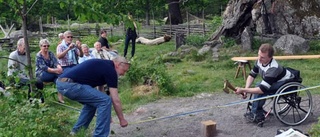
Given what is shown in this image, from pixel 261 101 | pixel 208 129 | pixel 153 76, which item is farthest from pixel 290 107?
pixel 153 76

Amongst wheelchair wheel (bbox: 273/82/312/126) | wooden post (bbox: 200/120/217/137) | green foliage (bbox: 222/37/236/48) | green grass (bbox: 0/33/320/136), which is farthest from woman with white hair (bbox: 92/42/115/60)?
green foliage (bbox: 222/37/236/48)

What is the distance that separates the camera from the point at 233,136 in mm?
6633

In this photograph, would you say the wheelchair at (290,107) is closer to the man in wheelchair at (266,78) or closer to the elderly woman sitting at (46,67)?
the man in wheelchair at (266,78)

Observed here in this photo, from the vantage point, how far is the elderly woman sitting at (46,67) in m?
8.60

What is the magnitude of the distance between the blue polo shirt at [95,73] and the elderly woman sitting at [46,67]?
281 cm

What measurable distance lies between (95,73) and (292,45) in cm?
916

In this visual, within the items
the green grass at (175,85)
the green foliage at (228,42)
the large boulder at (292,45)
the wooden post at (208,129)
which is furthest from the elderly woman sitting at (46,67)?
the green foliage at (228,42)

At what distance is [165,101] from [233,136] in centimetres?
286

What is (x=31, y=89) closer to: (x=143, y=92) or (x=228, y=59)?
(x=143, y=92)

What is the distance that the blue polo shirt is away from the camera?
5664 millimetres

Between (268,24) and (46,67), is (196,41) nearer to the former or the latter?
(268,24)

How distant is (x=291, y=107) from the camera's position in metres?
6.99

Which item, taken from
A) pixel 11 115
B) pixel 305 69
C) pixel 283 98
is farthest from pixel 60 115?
pixel 305 69

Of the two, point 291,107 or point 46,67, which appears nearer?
point 291,107
